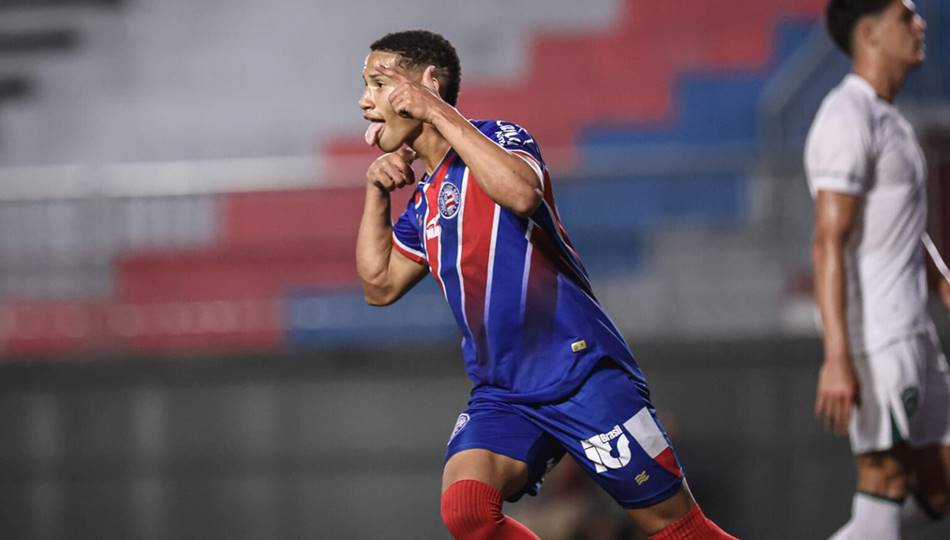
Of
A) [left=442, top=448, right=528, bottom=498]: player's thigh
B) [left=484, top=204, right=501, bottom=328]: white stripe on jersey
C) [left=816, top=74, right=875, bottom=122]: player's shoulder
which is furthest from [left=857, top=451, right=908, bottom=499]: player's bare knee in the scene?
[left=484, top=204, right=501, bottom=328]: white stripe on jersey

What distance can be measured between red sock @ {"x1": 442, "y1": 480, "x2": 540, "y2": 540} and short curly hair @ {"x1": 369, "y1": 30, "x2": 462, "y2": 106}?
1.07 m

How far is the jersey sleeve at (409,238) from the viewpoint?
3859mm

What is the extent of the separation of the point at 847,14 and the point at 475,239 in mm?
1618

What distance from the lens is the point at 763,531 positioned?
7.18 metres

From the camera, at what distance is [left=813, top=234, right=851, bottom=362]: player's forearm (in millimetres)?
4051

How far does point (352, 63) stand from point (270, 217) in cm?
397

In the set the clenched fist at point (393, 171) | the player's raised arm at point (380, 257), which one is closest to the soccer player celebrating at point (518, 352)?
the clenched fist at point (393, 171)

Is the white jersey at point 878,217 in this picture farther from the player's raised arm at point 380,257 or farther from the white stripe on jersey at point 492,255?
the player's raised arm at point 380,257

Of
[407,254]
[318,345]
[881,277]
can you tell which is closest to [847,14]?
[881,277]

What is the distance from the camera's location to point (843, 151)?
13.6 ft

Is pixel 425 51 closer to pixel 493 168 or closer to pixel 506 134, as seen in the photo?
pixel 506 134

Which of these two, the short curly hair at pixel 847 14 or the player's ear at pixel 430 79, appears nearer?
the player's ear at pixel 430 79

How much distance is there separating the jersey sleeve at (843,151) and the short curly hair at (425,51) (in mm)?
1206

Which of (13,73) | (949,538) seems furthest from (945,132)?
(13,73)
